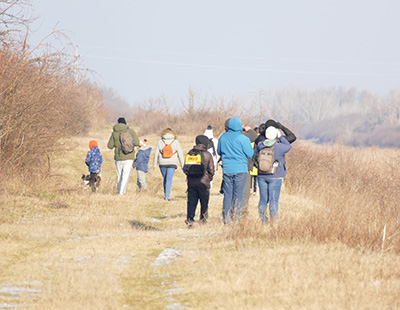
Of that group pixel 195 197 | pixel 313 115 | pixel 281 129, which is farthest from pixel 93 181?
pixel 313 115

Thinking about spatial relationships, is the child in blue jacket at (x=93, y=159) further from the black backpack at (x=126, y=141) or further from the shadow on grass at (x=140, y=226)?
the shadow on grass at (x=140, y=226)

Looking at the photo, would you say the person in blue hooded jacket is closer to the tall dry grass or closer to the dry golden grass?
the dry golden grass

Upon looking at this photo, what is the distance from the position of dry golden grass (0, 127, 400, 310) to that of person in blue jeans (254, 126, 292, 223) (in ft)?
3.21

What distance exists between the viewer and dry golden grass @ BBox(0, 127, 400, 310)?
639 cm

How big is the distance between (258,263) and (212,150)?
366 inches

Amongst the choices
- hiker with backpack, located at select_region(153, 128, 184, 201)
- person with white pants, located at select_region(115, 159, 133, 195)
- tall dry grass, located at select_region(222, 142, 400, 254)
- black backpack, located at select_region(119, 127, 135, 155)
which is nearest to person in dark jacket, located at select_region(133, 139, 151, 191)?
person with white pants, located at select_region(115, 159, 133, 195)

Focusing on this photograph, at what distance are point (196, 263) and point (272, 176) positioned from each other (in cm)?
369

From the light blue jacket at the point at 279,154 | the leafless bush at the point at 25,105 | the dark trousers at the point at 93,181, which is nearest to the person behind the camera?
the light blue jacket at the point at 279,154

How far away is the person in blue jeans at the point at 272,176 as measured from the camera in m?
11.2

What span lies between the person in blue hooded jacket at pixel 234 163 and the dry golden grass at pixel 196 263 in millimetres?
558

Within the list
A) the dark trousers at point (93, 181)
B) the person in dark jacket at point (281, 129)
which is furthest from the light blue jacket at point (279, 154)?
the dark trousers at point (93, 181)

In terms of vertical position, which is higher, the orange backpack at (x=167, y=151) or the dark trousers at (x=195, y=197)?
the orange backpack at (x=167, y=151)

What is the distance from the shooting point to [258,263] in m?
7.45

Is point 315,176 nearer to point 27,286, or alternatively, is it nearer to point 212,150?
point 212,150
